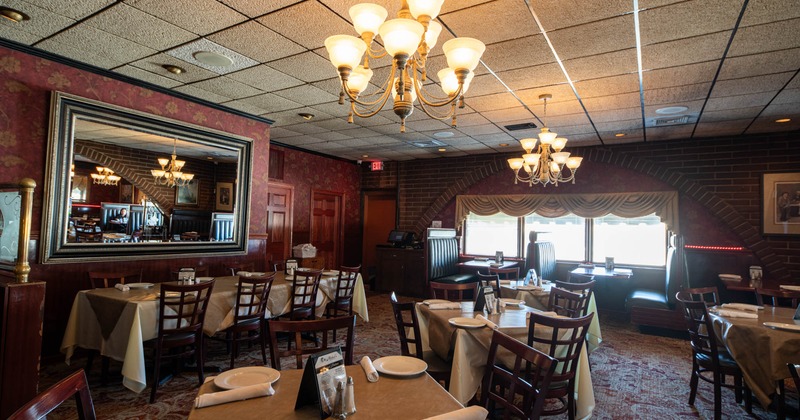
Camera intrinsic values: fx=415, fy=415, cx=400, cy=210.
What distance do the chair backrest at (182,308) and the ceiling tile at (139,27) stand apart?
2039mm

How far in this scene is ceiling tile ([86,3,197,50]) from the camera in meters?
3.08

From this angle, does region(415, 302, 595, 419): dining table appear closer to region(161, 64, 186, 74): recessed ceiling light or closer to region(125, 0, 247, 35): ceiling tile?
region(125, 0, 247, 35): ceiling tile

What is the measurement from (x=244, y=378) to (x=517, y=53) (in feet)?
10.5

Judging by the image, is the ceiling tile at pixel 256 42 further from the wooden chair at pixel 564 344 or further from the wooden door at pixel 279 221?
the wooden door at pixel 279 221

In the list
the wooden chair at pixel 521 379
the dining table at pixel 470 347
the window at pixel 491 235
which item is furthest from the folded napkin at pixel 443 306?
the window at pixel 491 235

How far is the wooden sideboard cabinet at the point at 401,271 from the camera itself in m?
8.30

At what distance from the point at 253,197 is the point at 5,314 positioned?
3.50 metres

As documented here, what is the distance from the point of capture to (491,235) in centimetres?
863

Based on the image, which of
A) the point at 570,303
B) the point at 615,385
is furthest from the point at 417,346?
the point at 615,385

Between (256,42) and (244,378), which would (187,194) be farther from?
(244,378)

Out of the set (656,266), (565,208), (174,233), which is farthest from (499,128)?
(174,233)

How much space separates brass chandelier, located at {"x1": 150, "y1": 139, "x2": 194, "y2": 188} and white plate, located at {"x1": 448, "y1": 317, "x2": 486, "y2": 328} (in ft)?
13.3

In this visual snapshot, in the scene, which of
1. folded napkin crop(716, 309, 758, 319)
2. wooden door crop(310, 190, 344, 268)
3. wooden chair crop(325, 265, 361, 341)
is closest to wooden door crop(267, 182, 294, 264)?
wooden door crop(310, 190, 344, 268)

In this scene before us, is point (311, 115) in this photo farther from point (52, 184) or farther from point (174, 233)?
point (52, 184)
